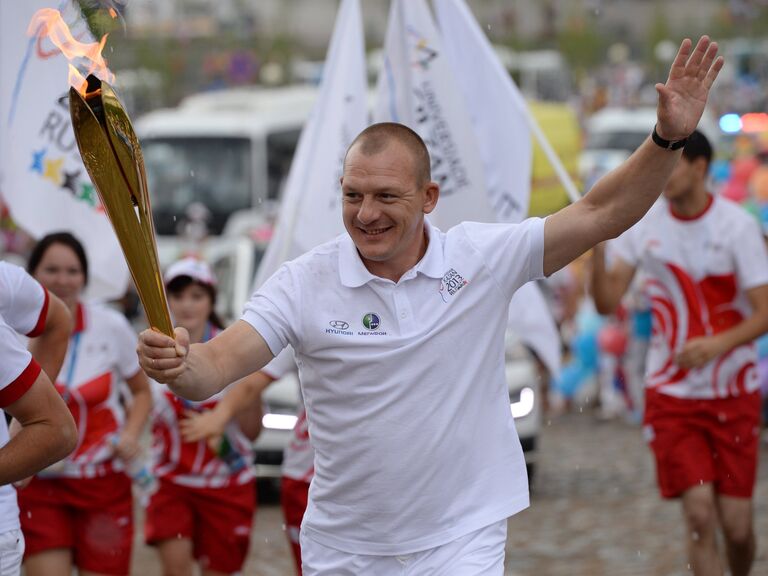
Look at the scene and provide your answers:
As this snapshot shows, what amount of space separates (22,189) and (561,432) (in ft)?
24.8

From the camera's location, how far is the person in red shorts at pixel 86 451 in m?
5.98

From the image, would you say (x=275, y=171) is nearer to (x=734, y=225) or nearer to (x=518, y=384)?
(x=518, y=384)

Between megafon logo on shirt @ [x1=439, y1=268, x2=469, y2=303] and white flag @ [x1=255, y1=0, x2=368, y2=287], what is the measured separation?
2.33m

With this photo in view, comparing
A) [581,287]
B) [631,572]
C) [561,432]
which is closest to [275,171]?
[581,287]

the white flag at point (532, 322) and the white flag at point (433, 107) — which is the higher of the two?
the white flag at point (433, 107)

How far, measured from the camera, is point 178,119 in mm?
22062

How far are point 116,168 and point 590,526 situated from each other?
250 inches

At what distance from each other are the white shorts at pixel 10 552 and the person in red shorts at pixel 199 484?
213 centimetres

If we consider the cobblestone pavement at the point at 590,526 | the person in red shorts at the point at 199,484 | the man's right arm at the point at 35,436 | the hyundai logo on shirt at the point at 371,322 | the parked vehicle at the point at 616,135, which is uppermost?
the parked vehicle at the point at 616,135

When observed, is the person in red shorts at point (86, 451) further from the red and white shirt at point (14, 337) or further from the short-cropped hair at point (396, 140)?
the short-cropped hair at point (396, 140)

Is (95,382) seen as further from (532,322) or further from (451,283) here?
(451,283)

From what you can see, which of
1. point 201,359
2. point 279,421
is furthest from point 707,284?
point 279,421

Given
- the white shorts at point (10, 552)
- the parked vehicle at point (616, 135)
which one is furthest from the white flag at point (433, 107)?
the parked vehicle at point (616, 135)

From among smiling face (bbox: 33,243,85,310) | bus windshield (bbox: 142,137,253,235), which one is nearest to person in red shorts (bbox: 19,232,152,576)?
smiling face (bbox: 33,243,85,310)
